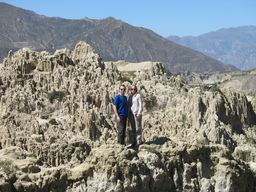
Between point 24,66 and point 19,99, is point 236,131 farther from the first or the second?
point 24,66

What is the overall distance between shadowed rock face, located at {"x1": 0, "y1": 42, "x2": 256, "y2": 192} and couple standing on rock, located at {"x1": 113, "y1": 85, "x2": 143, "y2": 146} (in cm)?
62

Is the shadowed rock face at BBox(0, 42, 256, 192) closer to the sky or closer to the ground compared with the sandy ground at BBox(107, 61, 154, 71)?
closer to the ground

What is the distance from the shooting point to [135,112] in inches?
577

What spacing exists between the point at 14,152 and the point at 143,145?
4.98 meters

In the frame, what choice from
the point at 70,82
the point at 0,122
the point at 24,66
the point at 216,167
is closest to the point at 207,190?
the point at 216,167

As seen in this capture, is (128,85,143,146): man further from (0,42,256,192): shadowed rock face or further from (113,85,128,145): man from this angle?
(0,42,256,192): shadowed rock face

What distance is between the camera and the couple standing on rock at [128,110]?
14.4m

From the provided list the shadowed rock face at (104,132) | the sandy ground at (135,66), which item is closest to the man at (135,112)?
the shadowed rock face at (104,132)

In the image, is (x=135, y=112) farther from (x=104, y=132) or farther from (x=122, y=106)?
(x=104, y=132)

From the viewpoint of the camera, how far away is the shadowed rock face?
14.0 m

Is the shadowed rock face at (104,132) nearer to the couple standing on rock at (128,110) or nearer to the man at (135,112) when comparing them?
the man at (135,112)

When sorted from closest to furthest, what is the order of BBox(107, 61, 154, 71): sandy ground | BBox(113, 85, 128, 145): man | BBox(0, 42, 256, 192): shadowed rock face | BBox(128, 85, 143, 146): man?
BBox(0, 42, 256, 192): shadowed rock face → BBox(113, 85, 128, 145): man → BBox(128, 85, 143, 146): man → BBox(107, 61, 154, 71): sandy ground

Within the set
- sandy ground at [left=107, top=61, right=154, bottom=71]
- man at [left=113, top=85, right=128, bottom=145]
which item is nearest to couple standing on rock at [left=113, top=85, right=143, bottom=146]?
man at [left=113, top=85, right=128, bottom=145]

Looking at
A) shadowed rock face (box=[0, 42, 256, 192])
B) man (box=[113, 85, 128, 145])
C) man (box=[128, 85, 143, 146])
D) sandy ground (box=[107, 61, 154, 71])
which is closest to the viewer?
shadowed rock face (box=[0, 42, 256, 192])
